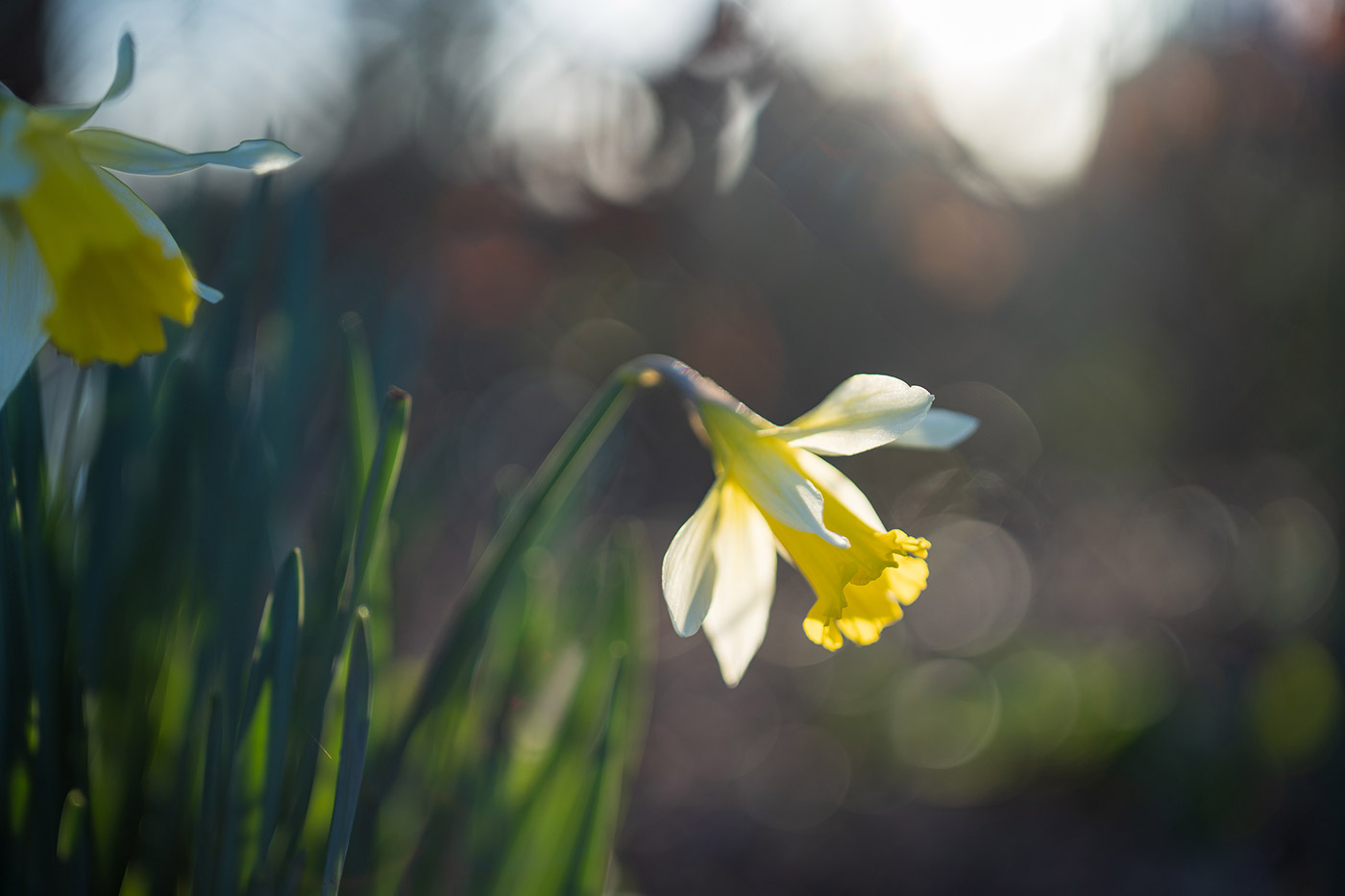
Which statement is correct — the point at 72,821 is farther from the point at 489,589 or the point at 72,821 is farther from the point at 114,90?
the point at 114,90

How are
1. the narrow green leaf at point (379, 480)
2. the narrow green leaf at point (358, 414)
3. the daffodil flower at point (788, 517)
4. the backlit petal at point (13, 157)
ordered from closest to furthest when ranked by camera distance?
Answer: the backlit petal at point (13, 157), the narrow green leaf at point (379, 480), the daffodil flower at point (788, 517), the narrow green leaf at point (358, 414)

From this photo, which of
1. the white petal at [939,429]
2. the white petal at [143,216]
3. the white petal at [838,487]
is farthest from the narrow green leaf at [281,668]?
the white petal at [939,429]

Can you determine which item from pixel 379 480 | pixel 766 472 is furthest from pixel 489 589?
pixel 766 472

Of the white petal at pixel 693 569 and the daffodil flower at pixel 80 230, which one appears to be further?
the white petal at pixel 693 569

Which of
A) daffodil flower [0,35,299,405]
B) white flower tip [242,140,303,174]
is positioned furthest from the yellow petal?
white flower tip [242,140,303,174]

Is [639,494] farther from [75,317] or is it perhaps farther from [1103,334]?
[75,317]

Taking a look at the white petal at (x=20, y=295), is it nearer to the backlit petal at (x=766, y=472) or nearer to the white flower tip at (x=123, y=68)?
the white flower tip at (x=123, y=68)
